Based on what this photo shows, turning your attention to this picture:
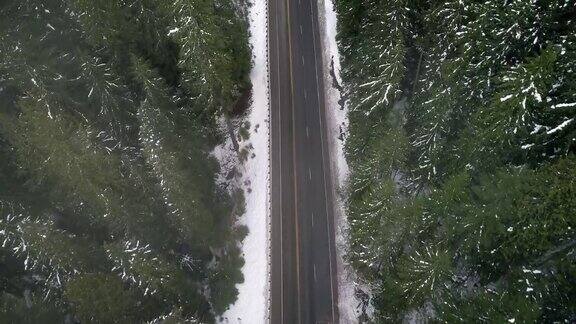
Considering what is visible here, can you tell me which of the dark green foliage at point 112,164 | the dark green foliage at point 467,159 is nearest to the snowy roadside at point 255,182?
the dark green foliage at point 112,164

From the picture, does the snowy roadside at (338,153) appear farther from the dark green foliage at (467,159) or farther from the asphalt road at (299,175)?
the dark green foliage at (467,159)

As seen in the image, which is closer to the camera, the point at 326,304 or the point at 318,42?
the point at 326,304

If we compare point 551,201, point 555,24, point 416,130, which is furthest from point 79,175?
point 555,24

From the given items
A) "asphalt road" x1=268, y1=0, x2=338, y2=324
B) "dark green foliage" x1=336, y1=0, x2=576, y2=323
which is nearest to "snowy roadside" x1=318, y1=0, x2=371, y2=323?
"asphalt road" x1=268, y1=0, x2=338, y2=324

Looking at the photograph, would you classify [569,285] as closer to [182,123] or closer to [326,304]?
[326,304]

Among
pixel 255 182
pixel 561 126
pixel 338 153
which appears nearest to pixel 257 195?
pixel 255 182

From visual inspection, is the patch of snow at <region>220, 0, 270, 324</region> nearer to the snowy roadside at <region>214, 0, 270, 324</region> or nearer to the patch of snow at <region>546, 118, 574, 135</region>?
the snowy roadside at <region>214, 0, 270, 324</region>
